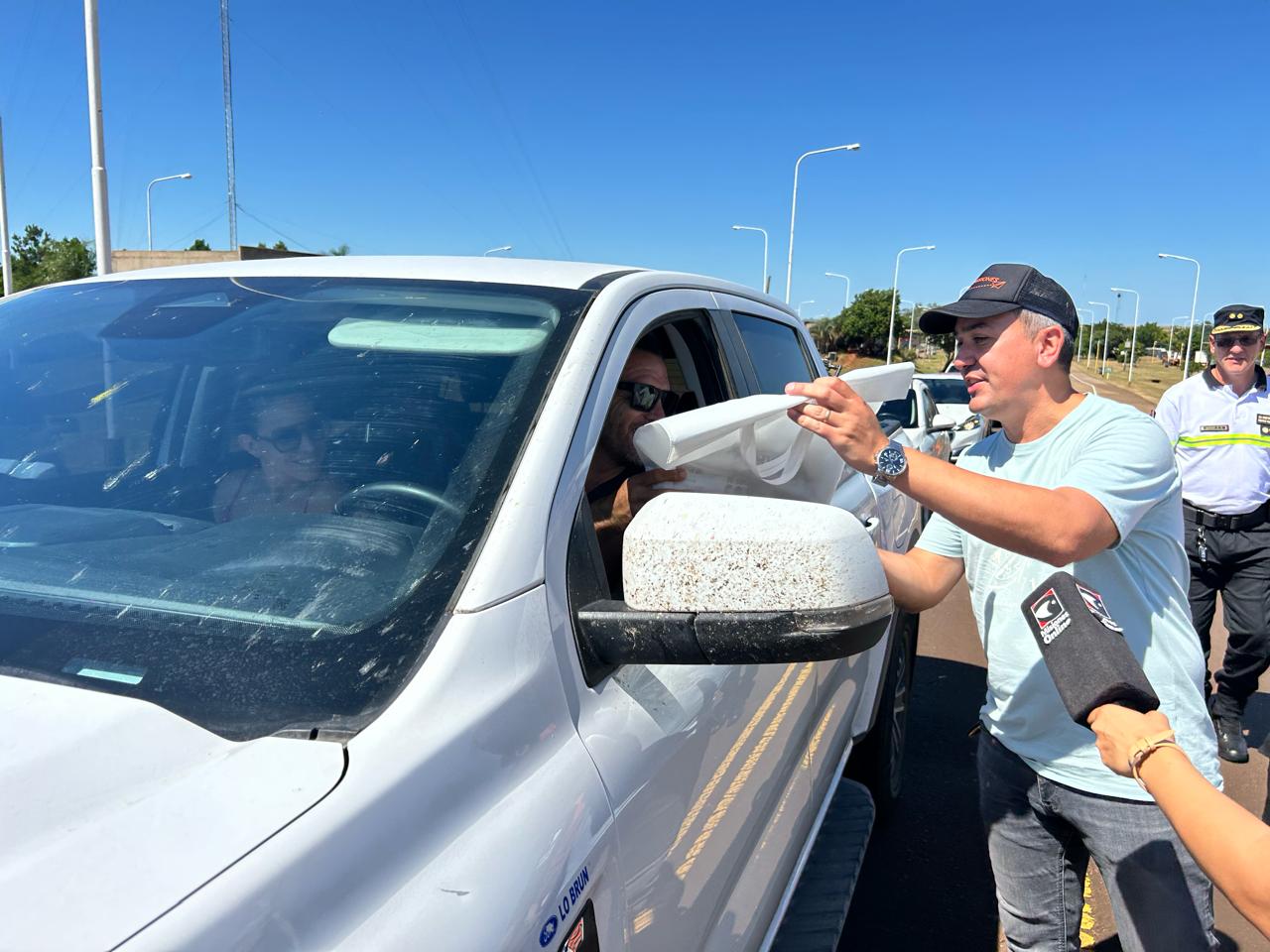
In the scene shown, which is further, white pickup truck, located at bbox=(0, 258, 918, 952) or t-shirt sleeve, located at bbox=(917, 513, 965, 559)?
t-shirt sleeve, located at bbox=(917, 513, 965, 559)

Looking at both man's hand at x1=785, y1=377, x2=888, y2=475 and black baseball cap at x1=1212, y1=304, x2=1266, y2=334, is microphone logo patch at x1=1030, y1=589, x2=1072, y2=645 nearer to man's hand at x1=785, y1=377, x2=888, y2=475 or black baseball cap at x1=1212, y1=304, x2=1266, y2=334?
man's hand at x1=785, y1=377, x2=888, y2=475

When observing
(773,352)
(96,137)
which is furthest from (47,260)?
(773,352)

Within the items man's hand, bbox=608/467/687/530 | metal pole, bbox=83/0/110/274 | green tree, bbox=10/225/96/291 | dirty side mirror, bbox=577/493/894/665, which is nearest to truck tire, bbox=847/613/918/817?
man's hand, bbox=608/467/687/530

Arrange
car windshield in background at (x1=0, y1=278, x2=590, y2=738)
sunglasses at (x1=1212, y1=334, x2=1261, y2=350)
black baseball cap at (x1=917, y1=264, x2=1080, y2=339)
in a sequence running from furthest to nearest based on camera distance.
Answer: sunglasses at (x1=1212, y1=334, x2=1261, y2=350) < black baseball cap at (x1=917, y1=264, x2=1080, y2=339) < car windshield in background at (x1=0, y1=278, x2=590, y2=738)

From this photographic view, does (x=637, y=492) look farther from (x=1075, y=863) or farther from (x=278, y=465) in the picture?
(x=1075, y=863)

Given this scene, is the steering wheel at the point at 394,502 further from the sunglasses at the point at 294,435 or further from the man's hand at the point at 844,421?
the man's hand at the point at 844,421

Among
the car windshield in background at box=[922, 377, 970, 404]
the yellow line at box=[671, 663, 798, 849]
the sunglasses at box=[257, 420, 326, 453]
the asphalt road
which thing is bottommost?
the asphalt road

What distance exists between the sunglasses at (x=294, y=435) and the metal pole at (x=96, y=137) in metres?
10.2

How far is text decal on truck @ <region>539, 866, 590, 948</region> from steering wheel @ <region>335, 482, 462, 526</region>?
0.57 m

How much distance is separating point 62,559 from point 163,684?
0.45 m

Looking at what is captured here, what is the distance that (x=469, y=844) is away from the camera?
107cm

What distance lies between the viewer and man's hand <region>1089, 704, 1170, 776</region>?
1377 millimetres

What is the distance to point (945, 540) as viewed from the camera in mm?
2457

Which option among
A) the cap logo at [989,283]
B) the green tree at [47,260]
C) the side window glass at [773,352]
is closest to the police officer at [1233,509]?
the side window glass at [773,352]
